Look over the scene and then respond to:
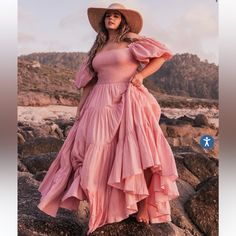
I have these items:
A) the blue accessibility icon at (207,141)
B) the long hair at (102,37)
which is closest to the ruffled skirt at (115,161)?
the long hair at (102,37)

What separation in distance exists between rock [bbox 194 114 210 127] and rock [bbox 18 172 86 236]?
62cm

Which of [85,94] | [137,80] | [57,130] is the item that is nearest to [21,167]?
[57,130]

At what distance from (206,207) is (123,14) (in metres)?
0.84

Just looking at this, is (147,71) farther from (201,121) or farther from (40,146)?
(40,146)

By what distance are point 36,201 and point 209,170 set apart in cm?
71

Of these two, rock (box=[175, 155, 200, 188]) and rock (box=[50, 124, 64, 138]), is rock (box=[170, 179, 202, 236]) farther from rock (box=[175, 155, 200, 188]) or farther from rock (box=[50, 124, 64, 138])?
rock (box=[50, 124, 64, 138])

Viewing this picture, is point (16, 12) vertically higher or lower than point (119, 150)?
higher

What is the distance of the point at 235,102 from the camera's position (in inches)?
79.4

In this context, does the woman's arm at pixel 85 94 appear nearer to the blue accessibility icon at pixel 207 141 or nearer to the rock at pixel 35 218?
the rock at pixel 35 218

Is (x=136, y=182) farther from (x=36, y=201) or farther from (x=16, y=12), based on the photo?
(x=16, y=12)

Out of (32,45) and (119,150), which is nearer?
(119,150)

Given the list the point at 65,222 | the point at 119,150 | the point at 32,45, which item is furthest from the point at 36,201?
the point at 32,45

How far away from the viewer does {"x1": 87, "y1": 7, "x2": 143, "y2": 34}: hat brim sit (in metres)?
1.92

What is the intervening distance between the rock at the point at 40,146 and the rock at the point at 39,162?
0.02m
